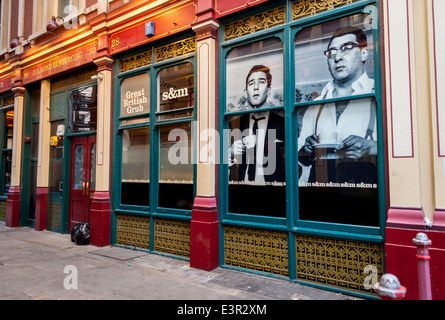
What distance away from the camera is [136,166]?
7324 mm

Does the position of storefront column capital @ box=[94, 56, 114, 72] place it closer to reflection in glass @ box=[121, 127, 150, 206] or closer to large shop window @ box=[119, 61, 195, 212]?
large shop window @ box=[119, 61, 195, 212]

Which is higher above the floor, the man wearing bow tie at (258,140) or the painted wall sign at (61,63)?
the painted wall sign at (61,63)

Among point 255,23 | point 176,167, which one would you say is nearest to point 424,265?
point 255,23

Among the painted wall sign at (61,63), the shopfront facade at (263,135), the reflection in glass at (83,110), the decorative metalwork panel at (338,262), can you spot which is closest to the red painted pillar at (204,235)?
the shopfront facade at (263,135)

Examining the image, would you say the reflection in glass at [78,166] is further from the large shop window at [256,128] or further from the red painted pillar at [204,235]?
the large shop window at [256,128]

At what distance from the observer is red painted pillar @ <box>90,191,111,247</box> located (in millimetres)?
7383

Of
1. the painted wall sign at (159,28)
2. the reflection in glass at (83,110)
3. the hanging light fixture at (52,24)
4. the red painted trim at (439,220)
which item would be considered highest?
the hanging light fixture at (52,24)

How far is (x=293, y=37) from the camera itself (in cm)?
519

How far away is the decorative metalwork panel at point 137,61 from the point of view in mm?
7168

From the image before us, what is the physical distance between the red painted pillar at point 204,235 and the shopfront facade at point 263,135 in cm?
3

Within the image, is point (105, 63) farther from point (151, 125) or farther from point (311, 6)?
point (311, 6)

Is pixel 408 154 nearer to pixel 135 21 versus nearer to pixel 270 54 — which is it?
pixel 270 54

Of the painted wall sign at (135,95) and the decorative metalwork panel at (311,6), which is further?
the painted wall sign at (135,95)

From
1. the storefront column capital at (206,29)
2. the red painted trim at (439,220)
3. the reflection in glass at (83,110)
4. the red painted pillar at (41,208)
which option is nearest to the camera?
the red painted trim at (439,220)
